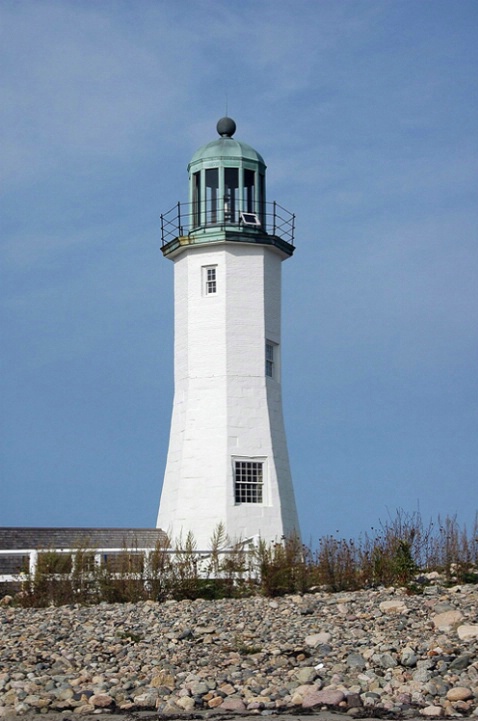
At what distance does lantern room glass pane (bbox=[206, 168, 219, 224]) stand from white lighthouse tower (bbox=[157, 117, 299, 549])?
0.10 feet

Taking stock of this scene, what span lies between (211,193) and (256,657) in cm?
1750

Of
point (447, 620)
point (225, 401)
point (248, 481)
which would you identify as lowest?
point (447, 620)

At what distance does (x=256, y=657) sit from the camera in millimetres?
15719

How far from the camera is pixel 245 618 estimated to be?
58.6 ft

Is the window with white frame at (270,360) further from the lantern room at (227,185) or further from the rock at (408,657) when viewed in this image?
the rock at (408,657)

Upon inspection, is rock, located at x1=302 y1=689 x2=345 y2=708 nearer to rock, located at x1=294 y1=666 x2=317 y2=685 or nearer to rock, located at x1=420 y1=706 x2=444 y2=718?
rock, located at x1=294 y1=666 x2=317 y2=685

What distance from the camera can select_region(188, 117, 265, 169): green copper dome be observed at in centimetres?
3075

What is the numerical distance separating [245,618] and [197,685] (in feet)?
10.7

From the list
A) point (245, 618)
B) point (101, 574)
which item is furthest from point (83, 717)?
point (101, 574)

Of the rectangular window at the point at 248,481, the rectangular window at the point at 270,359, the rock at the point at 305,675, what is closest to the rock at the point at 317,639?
the rock at the point at 305,675

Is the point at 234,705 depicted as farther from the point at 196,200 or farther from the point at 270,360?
the point at 196,200

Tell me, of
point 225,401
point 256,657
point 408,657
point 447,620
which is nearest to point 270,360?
point 225,401

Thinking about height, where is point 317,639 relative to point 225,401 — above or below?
below

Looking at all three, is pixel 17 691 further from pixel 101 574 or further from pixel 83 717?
pixel 101 574
